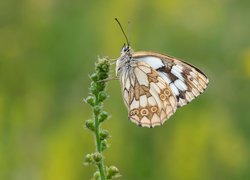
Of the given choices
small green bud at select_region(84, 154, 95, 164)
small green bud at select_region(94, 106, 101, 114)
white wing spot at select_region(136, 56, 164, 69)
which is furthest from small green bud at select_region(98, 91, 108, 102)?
white wing spot at select_region(136, 56, 164, 69)

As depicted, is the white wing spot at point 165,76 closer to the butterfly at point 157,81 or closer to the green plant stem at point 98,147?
the butterfly at point 157,81

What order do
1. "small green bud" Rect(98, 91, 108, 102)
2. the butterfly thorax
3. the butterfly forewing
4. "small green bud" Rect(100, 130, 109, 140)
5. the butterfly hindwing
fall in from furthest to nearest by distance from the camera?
the butterfly thorax → the butterfly forewing → the butterfly hindwing → "small green bud" Rect(98, 91, 108, 102) → "small green bud" Rect(100, 130, 109, 140)

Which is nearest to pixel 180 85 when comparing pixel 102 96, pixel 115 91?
pixel 102 96

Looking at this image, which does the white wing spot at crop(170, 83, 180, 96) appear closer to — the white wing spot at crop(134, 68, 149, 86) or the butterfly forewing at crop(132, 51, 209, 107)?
the butterfly forewing at crop(132, 51, 209, 107)

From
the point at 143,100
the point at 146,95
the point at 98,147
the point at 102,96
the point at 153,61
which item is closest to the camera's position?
the point at 98,147

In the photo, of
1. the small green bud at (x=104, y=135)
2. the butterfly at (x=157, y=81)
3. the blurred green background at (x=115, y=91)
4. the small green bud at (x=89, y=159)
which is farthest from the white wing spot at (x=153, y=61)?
the small green bud at (x=89, y=159)

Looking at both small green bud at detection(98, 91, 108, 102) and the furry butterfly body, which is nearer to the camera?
small green bud at detection(98, 91, 108, 102)

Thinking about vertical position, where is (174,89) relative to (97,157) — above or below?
above

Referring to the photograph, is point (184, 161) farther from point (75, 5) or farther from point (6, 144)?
point (75, 5)

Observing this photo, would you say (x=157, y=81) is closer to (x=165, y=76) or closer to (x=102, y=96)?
(x=165, y=76)
